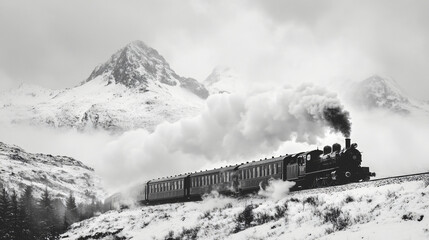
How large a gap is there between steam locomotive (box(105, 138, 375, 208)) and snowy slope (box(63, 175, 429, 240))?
6.22 ft

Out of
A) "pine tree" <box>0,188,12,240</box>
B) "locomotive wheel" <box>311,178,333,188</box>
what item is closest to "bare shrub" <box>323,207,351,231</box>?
"locomotive wheel" <box>311,178,333,188</box>

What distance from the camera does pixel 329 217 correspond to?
950 inches

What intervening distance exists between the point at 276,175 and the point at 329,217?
580 inches

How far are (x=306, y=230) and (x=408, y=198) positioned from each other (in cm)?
438

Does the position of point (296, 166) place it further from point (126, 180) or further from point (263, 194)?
point (126, 180)

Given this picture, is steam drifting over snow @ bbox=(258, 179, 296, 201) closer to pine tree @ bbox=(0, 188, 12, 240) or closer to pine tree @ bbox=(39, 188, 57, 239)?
pine tree @ bbox=(0, 188, 12, 240)

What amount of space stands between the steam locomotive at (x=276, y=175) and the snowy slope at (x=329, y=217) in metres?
1.90

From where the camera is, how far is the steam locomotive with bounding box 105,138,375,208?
32625 millimetres

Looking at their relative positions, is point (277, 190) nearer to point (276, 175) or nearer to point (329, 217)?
point (276, 175)

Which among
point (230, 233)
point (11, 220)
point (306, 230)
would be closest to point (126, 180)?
point (11, 220)

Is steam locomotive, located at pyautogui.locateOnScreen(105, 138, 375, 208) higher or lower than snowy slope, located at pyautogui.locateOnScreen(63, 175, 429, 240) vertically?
higher

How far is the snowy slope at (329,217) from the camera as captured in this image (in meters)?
20.9

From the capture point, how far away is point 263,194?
39188 millimetres

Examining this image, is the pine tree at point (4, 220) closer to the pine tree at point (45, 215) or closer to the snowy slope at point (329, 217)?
the pine tree at point (45, 215)
